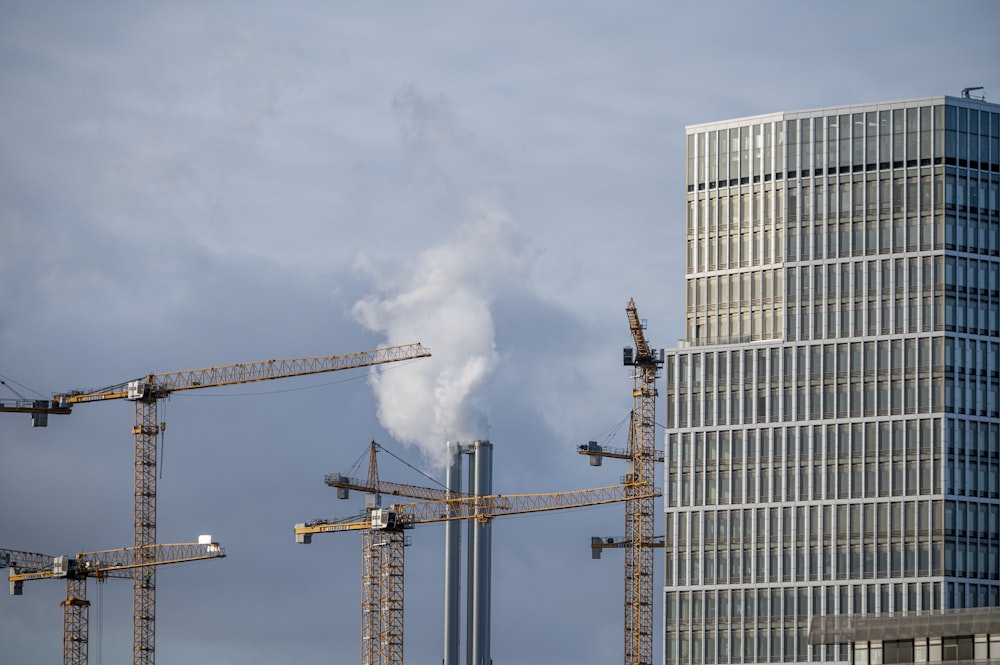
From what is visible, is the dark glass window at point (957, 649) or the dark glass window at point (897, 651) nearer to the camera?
the dark glass window at point (957, 649)

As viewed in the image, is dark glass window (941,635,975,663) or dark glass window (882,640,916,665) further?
dark glass window (882,640,916,665)

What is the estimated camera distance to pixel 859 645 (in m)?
177

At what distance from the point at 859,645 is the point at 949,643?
7.65 meters

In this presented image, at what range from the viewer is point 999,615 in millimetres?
170000

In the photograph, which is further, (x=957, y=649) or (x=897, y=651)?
(x=897, y=651)

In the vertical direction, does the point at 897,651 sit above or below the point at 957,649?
below

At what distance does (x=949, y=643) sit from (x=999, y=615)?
15.0 feet

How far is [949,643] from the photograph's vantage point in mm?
172125
